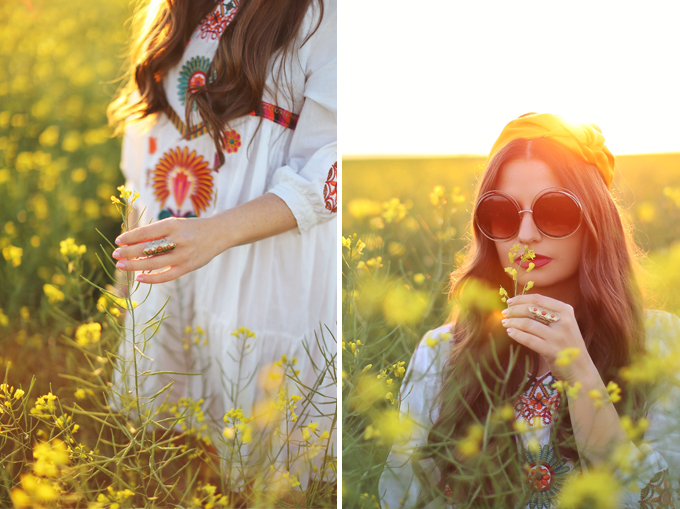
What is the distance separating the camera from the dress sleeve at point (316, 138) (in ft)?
3.58

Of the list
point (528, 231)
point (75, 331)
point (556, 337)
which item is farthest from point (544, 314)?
point (75, 331)

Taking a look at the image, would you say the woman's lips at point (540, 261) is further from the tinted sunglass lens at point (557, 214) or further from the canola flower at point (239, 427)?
the canola flower at point (239, 427)

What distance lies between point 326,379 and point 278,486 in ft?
0.86

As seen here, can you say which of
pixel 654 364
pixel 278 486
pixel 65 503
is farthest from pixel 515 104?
pixel 65 503

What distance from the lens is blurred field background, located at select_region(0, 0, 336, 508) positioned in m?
1.09

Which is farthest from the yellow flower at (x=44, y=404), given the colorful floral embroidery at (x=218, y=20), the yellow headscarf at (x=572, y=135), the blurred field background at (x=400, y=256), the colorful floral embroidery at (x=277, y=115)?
the yellow headscarf at (x=572, y=135)

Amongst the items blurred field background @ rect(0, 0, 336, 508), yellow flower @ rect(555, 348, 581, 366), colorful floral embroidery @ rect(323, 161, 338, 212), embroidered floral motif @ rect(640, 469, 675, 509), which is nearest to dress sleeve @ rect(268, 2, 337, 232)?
colorful floral embroidery @ rect(323, 161, 338, 212)

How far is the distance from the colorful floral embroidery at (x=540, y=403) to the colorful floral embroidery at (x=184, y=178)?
0.84 meters

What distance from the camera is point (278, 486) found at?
113 cm

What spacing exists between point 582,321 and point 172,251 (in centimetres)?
80

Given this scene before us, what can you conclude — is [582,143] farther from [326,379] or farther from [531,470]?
[326,379]

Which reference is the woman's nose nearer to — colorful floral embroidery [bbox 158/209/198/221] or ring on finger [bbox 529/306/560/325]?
ring on finger [bbox 529/306/560/325]

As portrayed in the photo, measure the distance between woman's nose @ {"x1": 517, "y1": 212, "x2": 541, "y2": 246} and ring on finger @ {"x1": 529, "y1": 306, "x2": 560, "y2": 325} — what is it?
13cm

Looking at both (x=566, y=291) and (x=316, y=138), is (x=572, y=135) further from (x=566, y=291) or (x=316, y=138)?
(x=316, y=138)
